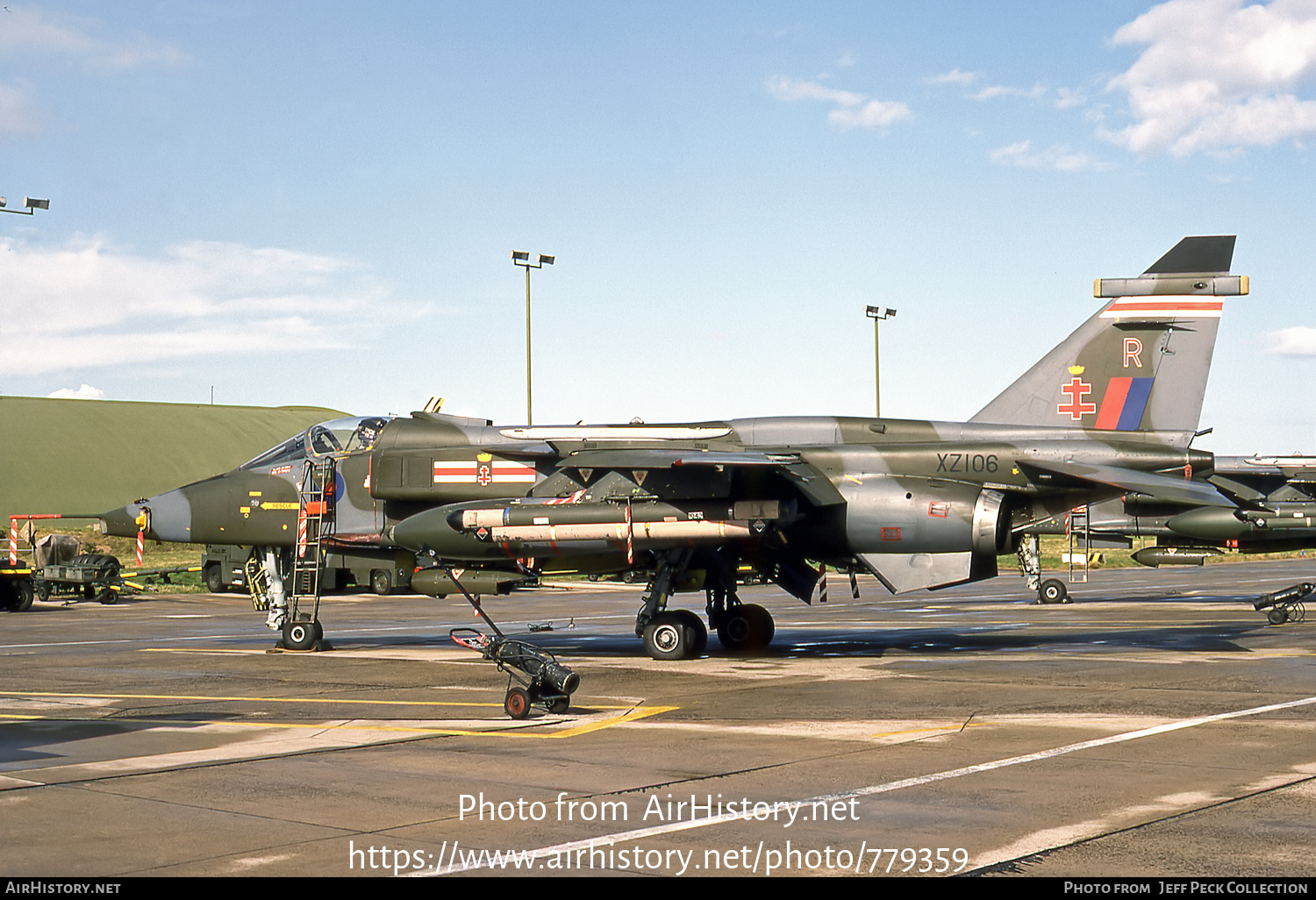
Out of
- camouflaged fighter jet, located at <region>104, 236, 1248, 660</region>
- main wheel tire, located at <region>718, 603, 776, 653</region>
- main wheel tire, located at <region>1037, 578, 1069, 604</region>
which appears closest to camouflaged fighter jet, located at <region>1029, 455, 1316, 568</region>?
main wheel tire, located at <region>1037, 578, 1069, 604</region>

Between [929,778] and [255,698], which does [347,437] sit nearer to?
[255,698]

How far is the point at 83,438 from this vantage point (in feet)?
276

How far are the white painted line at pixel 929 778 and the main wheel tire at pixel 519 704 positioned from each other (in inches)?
169

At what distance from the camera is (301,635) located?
2006 cm

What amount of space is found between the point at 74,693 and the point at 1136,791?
38.3ft

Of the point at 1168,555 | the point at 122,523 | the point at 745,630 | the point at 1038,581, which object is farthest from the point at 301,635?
the point at 1168,555

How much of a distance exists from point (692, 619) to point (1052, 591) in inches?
642

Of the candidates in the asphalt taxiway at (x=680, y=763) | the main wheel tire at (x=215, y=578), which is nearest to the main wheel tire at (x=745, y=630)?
the asphalt taxiway at (x=680, y=763)

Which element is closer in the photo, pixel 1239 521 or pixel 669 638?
pixel 669 638

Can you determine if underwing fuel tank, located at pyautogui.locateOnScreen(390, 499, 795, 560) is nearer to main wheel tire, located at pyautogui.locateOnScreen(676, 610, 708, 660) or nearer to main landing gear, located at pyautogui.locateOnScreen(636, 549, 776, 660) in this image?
main landing gear, located at pyautogui.locateOnScreen(636, 549, 776, 660)

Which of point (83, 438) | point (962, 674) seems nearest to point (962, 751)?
point (962, 674)

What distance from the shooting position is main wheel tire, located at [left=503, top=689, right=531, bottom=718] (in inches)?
463

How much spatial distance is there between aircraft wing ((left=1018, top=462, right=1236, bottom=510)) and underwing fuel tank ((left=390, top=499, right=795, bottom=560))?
12.3 ft

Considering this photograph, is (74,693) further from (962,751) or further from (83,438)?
(83,438)
